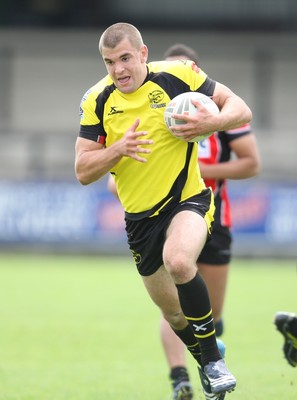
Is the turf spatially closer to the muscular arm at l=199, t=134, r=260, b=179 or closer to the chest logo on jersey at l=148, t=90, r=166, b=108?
the muscular arm at l=199, t=134, r=260, b=179

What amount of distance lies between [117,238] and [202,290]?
13461 millimetres

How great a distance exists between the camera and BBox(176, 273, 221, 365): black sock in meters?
6.72

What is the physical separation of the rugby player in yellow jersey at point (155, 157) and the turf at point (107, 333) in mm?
1175

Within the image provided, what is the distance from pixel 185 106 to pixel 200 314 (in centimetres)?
130

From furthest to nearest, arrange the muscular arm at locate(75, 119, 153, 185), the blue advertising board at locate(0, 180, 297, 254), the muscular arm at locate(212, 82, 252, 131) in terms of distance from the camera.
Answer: the blue advertising board at locate(0, 180, 297, 254) → the muscular arm at locate(212, 82, 252, 131) → the muscular arm at locate(75, 119, 153, 185)

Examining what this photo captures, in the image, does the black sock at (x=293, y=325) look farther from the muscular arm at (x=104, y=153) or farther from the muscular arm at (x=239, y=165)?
the muscular arm at (x=104, y=153)

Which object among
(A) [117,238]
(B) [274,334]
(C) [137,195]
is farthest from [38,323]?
(A) [117,238]

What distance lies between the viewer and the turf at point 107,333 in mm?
8477

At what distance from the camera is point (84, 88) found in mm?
28281

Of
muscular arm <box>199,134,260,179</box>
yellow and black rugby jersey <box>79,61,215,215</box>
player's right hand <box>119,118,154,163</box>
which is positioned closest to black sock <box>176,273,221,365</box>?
yellow and black rugby jersey <box>79,61,215,215</box>

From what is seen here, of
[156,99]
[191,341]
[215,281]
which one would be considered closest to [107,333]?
[215,281]

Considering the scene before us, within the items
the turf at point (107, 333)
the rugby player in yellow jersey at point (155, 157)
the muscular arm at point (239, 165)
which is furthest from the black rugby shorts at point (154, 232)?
the turf at point (107, 333)

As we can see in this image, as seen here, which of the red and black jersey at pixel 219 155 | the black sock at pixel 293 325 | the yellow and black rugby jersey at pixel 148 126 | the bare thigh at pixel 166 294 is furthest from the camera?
the red and black jersey at pixel 219 155

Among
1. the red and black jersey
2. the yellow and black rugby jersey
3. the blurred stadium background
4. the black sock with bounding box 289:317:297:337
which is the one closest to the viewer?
the yellow and black rugby jersey
